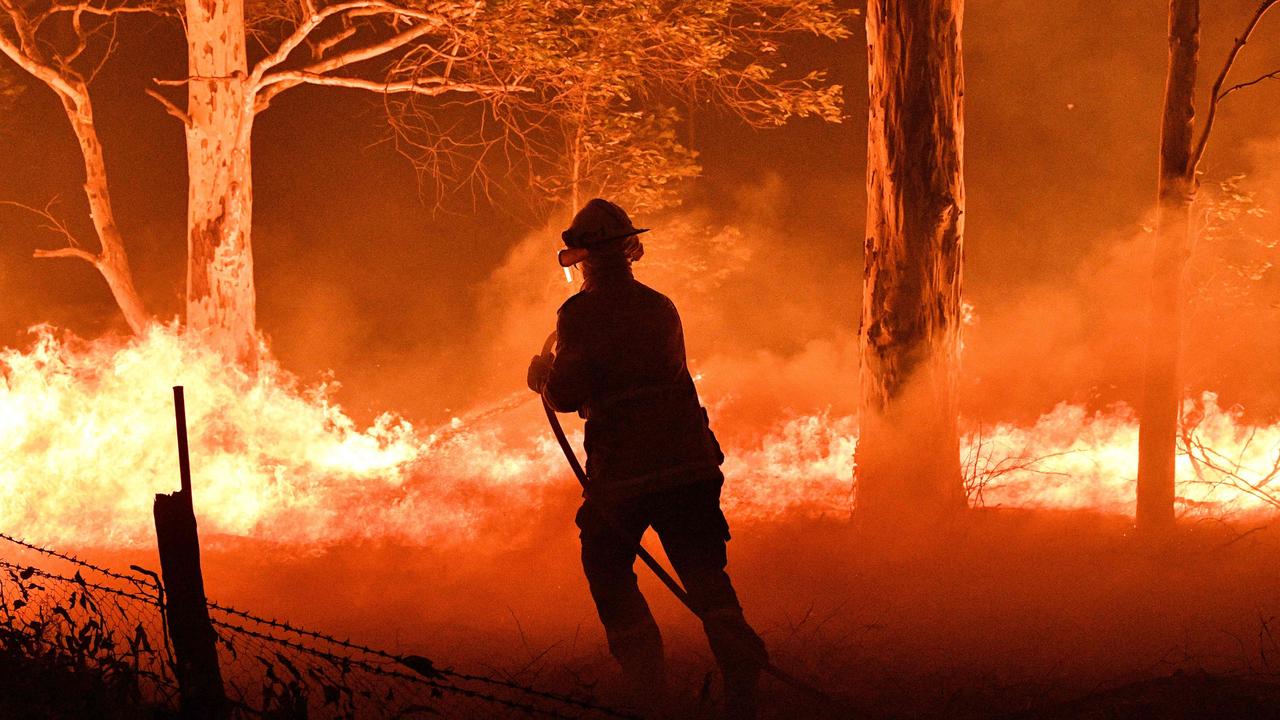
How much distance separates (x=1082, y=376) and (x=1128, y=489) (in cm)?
556

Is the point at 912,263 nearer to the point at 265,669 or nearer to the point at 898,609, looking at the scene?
the point at 898,609

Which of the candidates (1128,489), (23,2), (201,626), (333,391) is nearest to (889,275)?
(1128,489)

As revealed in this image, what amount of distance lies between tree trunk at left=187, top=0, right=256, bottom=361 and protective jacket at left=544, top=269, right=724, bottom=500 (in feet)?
26.6

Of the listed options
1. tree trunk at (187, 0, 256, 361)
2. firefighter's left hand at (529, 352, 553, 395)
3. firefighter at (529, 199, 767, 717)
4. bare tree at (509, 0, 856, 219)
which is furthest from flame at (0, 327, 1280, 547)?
firefighter's left hand at (529, 352, 553, 395)

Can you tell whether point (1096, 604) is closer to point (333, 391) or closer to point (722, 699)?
point (722, 699)

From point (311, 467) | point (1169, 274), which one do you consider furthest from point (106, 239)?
point (1169, 274)

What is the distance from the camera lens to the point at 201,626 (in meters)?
4.15

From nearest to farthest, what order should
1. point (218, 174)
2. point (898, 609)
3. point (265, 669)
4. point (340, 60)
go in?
point (265, 669) < point (898, 609) < point (218, 174) < point (340, 60)

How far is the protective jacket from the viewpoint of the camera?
14.6 ft

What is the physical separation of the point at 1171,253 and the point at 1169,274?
155mm

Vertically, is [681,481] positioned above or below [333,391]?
below

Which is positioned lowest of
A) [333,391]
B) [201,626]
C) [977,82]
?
[201,626]

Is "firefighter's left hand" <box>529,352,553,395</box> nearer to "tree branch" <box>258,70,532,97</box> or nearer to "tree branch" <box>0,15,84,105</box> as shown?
"tree branch" <box>258,70,532,97</box>

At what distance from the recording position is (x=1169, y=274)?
6.95 metres
